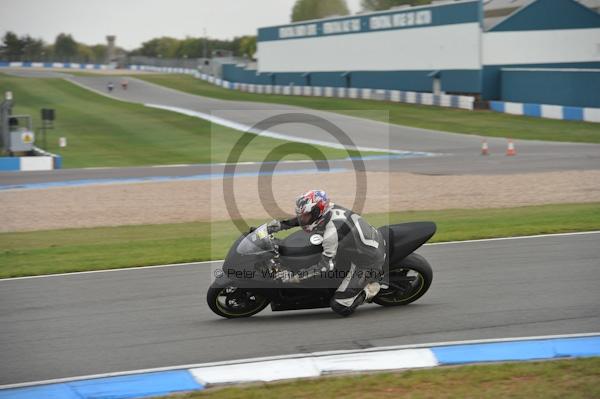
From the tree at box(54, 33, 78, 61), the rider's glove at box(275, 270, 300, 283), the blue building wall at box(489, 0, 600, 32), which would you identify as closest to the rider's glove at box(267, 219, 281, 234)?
the rider's glove at box(275, 270, 300, 283)

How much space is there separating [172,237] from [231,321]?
7.05 m

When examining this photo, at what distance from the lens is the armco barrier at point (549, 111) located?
1452 inches

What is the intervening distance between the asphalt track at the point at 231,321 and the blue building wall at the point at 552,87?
28.5 m

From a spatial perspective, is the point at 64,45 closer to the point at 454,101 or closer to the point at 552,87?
the point at 454,101

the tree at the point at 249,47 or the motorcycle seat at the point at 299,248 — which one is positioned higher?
the tree at the point at 249,47

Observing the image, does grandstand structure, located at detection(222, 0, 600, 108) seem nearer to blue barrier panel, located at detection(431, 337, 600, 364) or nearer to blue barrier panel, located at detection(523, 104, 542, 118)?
blue barrier panel, located at detection(523, 104, 542, 118)

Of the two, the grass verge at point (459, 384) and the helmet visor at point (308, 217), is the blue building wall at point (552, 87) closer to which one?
the helmet visor at point (308, 217)

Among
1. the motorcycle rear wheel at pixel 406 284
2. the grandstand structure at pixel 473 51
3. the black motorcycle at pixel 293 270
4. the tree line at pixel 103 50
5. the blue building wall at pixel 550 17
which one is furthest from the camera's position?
the tree line at pixel 103 50

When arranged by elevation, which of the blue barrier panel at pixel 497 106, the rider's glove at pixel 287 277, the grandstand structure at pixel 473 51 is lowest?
the rider's glove at pixel 287 277

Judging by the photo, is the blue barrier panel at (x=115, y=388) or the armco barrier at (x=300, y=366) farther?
the armco barrier at (x=300, y=366)

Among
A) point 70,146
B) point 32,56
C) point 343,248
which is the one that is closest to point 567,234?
point 343,248

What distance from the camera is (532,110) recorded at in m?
40.8

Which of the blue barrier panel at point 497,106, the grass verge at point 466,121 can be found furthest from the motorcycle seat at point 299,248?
the blue barrier panel at point 497,106

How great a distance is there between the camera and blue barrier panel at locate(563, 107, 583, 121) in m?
37.5
